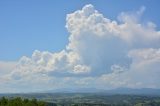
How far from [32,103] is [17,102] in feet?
33.9

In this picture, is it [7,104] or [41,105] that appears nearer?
[7,104]

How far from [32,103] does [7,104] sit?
15.2 metres

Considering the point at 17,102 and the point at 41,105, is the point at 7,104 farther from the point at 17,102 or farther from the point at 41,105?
the point at 41,105

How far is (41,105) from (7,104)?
19.2 meters

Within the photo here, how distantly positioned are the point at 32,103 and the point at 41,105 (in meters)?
4.61

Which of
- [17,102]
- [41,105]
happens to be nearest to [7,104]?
[17,102]

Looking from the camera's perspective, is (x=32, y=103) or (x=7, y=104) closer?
(x=7, y=104)

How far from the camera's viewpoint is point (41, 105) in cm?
17375

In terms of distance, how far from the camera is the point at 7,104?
160875 mm

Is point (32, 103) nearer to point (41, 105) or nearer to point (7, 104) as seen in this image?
point (41, 105)

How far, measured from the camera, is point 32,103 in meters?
172

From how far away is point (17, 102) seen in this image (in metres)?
164

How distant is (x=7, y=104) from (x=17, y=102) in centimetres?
510

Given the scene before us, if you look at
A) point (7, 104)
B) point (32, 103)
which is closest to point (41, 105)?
point (32, 103)
